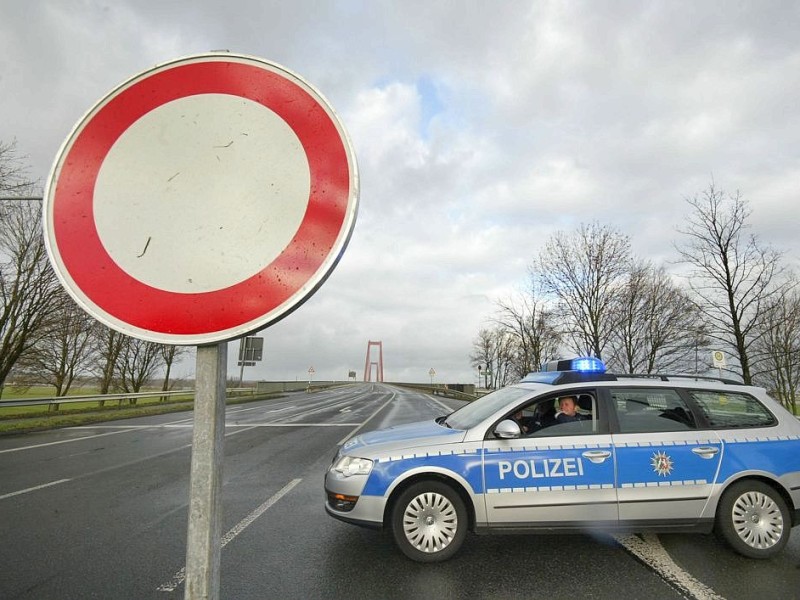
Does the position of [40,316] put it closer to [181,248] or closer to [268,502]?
[268,502]

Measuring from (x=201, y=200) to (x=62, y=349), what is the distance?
29149mm

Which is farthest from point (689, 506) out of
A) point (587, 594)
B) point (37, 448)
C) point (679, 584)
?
point (37, 448)

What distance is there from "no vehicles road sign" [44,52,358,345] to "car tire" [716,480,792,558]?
5.02 m

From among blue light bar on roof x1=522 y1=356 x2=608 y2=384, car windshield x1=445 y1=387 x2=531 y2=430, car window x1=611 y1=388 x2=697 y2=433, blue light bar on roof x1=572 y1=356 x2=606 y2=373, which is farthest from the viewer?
blue light bar on roof x1=572 y1=356 x2=606 y2=373

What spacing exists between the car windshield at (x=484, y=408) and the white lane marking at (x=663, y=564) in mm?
1796

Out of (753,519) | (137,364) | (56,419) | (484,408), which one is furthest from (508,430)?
(137,364)

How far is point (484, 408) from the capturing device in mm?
5297

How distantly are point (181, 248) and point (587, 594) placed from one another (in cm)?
394

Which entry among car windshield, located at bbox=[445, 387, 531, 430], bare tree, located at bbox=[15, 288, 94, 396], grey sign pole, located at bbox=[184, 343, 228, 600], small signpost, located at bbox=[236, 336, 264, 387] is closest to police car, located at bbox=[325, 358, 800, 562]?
car windshield, located at bbox=[445, 387, 531, 430]

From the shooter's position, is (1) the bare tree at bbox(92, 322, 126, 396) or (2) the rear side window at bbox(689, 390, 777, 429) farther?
(1) the bare tree at bbox(92, 322, 126, 396)

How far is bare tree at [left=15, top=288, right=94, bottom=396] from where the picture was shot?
20359 mm

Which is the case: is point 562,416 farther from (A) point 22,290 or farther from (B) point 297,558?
(A) point 22,290

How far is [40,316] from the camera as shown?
64.0 ft

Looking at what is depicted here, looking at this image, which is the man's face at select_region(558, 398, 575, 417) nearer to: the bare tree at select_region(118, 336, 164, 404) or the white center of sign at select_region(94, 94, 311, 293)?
the white center of sign at select_region(94, 94, 311, 293)
